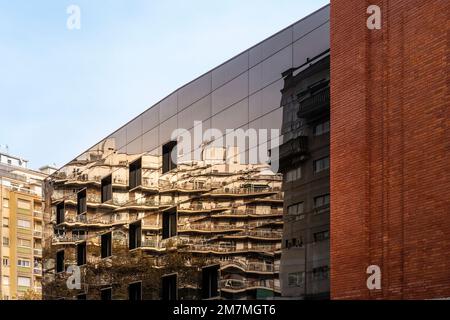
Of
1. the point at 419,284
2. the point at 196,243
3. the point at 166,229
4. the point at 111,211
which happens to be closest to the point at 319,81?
the point at 419,284

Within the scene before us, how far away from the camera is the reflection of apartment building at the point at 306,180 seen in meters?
20.0

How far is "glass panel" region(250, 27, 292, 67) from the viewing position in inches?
895

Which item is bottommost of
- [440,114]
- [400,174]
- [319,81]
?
[400,174]

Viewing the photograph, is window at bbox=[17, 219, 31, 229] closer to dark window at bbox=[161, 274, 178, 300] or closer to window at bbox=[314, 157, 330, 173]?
dark window at bbox=[161, 274, 178, 300]

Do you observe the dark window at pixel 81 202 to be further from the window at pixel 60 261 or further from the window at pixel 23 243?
the window at pixel 23 243

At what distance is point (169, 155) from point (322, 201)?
10.2 m

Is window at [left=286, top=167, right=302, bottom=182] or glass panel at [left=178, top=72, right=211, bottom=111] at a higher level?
glass panel at [left=178, top=72, right=211, bottom=111]

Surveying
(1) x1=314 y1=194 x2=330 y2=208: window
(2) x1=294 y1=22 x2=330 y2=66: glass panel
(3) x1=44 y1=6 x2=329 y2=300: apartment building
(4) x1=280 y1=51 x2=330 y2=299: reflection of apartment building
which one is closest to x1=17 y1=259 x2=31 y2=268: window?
(3) x1=44 y1=6 x2=329 y2=300: apartment building

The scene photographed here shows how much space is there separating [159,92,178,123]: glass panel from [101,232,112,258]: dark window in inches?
230

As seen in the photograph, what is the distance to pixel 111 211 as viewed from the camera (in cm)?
3334

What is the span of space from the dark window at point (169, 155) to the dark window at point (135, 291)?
442 cm

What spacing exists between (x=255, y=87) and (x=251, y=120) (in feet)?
3.14

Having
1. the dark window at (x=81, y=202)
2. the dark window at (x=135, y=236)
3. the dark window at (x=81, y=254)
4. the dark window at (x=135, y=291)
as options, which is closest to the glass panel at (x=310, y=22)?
the dark window at (x=135, y=236)

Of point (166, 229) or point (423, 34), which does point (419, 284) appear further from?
point (166, 229)
